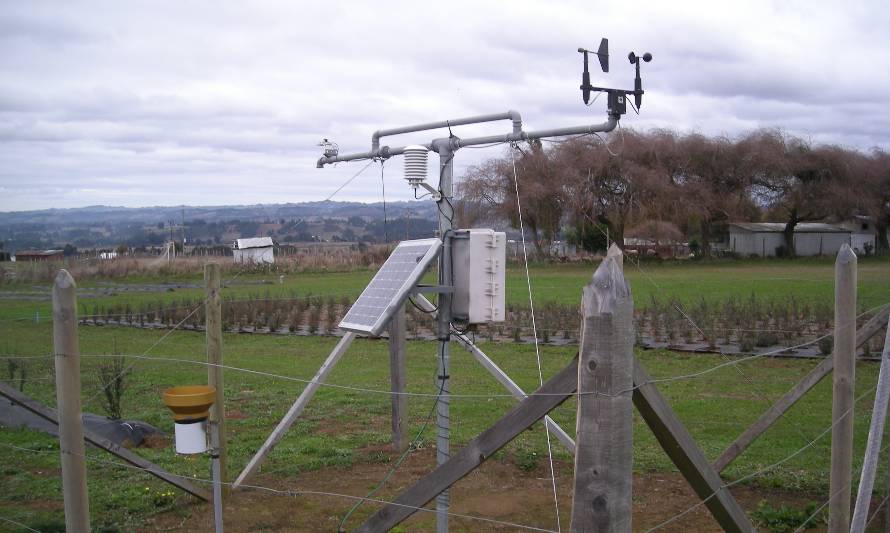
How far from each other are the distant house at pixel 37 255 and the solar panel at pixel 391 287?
87.6ft

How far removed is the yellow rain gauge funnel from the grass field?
3.14 feet

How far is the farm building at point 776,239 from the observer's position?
148ft

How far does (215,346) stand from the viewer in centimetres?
576

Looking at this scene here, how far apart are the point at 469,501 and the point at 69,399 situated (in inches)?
135

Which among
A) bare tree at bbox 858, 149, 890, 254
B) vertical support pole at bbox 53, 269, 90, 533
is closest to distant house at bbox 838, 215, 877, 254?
bare tree at bbox 858, 149, 890, 254

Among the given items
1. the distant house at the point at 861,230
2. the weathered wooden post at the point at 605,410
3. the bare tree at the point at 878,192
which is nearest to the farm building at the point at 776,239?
the distant house at the point at 861,230

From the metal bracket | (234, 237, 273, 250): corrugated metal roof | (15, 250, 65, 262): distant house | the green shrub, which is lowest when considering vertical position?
the green shrub

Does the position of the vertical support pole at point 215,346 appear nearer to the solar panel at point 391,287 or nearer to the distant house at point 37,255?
the solar panel at point 391,287

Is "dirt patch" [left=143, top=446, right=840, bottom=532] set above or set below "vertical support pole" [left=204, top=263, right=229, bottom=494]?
below

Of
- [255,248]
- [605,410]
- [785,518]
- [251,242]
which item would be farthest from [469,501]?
[251,242]

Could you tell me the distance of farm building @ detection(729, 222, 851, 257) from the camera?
148 ft

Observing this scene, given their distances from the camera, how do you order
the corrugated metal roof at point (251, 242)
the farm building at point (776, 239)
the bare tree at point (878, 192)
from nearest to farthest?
1. the corrugated metal roof at point (251, 242)
2. the bare tree at point (878, 192)
3. the farm building at point (776, 239)

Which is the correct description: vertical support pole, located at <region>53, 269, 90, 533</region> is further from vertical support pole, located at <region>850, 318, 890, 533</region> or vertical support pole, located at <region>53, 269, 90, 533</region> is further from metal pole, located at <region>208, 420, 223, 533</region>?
vertical support pole, located at <region>850, 318, 890, 533</region>

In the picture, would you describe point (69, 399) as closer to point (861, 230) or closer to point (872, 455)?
point (872, 455)
